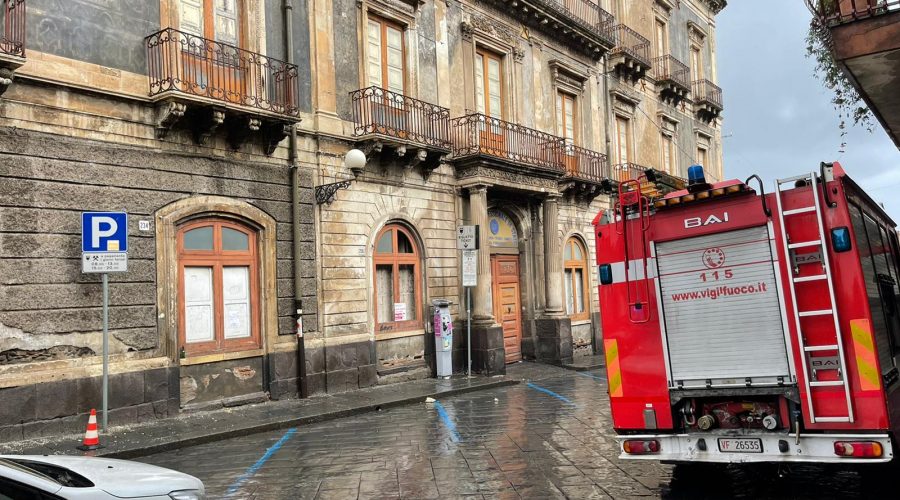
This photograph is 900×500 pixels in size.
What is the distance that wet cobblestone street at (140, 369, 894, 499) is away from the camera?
21.2 feet

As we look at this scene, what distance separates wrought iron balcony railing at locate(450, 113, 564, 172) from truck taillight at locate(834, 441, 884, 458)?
1202 cm

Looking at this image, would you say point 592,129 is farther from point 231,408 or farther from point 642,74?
point 231,408

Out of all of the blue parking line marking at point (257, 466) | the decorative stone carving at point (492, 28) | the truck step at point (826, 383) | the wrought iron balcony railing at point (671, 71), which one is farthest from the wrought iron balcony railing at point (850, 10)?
the wrought iron balcony railing at point (671, 71)

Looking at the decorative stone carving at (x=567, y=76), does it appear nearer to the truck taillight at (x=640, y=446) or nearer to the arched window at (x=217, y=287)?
the arched window at (x=217, y=287)

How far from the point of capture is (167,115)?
10680mm

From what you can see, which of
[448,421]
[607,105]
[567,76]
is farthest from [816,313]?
[607,105]

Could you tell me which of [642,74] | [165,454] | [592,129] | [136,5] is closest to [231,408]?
[165,454]

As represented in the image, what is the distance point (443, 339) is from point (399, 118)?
5067 mm

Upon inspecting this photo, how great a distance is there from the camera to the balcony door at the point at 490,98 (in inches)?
690

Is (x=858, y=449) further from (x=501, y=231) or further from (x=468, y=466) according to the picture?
(x=501, y=231)

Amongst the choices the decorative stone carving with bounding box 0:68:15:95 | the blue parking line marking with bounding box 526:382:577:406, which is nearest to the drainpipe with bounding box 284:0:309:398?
the blue parking line marking with bounding box 526:382:577:406

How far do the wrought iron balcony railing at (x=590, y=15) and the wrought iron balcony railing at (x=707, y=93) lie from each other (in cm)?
916

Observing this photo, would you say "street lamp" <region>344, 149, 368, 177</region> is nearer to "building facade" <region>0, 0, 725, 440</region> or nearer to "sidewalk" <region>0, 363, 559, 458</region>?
"building facade" <region>0, 0, 725, 440</region>

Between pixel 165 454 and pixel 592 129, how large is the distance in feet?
58.7
